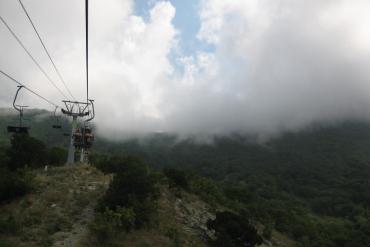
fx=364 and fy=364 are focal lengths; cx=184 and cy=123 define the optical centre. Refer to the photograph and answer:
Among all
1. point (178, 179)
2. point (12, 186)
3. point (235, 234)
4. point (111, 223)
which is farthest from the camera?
point (178, 179)

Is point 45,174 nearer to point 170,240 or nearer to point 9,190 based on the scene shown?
point 9,190

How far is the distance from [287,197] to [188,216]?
445 feet

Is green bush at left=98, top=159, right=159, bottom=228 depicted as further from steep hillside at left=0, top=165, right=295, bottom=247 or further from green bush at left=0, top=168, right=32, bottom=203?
green bush at left=0, top=168, right=32, bottom=203

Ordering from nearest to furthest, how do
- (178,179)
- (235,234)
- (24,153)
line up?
(235,234)
(178,179)
(24,153)

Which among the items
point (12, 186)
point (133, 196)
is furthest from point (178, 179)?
point (12, 186)

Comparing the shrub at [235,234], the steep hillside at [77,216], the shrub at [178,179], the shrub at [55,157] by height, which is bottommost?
the shrub at [235,234]

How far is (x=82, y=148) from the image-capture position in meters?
43.6

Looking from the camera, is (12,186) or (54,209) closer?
(54,209)

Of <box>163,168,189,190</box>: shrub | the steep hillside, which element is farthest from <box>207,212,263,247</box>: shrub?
<box>163,168,189,190</box>: shrub

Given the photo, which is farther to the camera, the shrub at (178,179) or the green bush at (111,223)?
the shrub at (178,179)

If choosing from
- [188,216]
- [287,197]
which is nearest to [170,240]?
[188,216]

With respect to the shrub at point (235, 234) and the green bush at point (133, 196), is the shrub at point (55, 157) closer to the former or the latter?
the green bush at point (133, 196)

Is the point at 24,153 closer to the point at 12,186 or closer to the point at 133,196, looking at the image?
the point at 12,186

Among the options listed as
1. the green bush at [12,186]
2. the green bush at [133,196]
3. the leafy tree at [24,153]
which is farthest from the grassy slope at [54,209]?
the leafy tree at [24,153]
